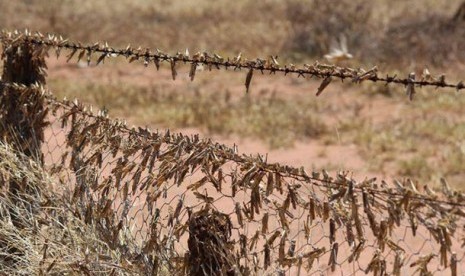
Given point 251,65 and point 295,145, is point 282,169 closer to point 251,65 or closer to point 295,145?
point 251,65

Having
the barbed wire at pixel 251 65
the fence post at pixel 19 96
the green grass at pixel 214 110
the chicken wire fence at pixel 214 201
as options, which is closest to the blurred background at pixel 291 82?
the green grass at pixel 214 110

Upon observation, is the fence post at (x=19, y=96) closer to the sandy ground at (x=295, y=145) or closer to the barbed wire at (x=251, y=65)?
the barbed wire at (x=251, y=65)

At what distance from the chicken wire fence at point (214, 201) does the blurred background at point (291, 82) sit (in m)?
0.73

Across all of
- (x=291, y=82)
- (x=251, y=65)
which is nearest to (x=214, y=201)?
(x=251, y=65)

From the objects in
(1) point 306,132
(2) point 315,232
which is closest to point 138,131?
(2) point 315,232

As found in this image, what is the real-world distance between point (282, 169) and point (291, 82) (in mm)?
8500

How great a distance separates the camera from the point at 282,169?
2.85m

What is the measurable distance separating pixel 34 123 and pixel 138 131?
0.83 metres

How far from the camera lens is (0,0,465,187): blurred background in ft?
26.5

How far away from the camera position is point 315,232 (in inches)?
193

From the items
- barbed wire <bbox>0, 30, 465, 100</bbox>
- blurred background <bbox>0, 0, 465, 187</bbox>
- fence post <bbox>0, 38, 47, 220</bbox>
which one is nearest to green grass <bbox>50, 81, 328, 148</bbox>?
blurred background <bbox>0, 0, 465, 187</bbox>

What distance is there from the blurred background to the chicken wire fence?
73cm

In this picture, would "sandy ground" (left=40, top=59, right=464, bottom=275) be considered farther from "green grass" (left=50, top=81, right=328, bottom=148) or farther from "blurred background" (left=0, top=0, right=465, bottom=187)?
"green grass" (left=50, top=81, right=328, bottom=148)

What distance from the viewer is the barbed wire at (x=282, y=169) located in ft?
8.05
